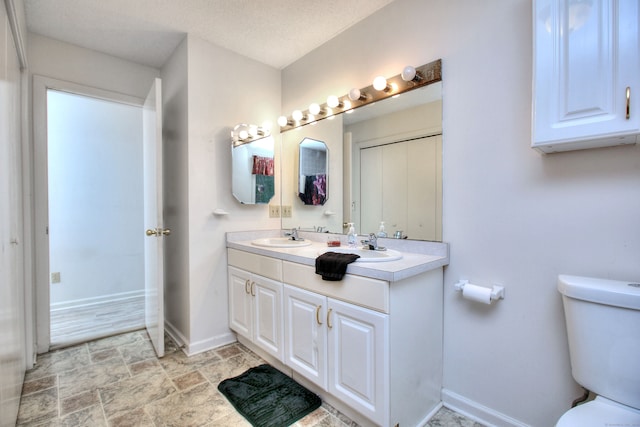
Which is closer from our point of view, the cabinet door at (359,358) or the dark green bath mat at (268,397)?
the cabinet door at (359,358)

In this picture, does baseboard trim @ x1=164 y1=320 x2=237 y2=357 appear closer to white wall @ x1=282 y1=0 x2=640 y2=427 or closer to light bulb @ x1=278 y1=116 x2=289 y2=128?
white wall @ x1=282 y1=0 x2=640 y2=427

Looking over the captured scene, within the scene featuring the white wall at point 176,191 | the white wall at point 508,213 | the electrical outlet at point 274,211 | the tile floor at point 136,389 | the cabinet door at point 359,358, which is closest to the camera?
the white wall at point 508,213

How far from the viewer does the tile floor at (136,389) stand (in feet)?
5.31

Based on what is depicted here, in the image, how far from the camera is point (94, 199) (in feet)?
11.3

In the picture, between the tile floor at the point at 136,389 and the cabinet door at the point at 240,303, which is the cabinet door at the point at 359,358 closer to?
the tile floor at the point at 136,389

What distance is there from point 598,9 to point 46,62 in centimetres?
331

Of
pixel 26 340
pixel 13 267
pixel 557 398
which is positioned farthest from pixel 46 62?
pixel 557 398

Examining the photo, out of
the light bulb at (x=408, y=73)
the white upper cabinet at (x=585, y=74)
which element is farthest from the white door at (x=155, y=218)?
the white upper cabinet at (x=585, y=74)

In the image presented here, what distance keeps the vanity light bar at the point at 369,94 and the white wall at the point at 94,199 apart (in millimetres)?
2079

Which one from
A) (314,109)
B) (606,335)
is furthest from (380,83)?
(606,335)

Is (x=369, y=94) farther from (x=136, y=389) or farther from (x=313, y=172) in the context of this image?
(x=136, y=389)

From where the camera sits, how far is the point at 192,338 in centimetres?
234

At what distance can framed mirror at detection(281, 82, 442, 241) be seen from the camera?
1.76 m

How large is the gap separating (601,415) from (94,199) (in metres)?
4.29
